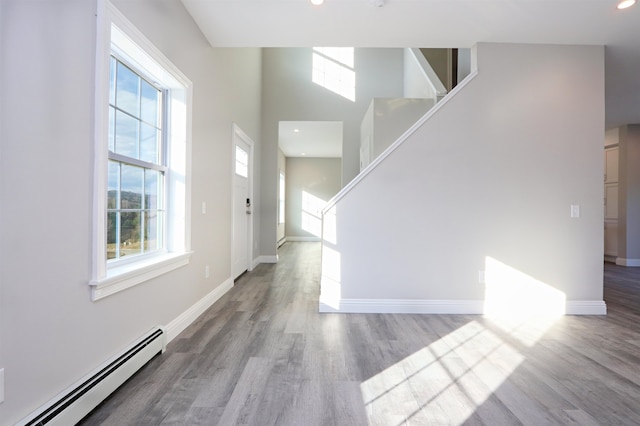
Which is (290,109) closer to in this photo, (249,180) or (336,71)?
(336,71)

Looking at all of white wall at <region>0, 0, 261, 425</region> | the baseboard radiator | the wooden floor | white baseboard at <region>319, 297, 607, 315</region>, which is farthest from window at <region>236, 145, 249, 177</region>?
the baseboard radiator

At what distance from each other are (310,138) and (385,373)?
248 inches

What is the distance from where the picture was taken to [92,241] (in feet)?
5.42

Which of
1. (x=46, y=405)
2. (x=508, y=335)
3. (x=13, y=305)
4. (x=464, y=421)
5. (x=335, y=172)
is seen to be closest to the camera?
(x=13, y=305)

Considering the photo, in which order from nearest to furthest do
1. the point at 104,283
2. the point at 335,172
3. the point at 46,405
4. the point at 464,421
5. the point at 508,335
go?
the point at 46,405
the point at 464,421
the point at 104,283
the point at 508,335
the point at 335,172

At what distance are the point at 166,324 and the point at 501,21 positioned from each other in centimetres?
353

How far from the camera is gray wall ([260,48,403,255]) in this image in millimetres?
6160

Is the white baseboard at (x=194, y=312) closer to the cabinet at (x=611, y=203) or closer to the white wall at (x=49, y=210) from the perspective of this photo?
the white wall at (x=49, y=210)

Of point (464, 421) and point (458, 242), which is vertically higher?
point (458, 242)

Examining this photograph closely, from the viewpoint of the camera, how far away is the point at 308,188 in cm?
1065

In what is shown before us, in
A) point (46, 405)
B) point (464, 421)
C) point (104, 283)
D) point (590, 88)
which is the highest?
point (590, 88)

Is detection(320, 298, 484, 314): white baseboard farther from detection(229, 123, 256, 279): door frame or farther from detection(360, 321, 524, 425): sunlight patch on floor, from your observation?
detection(229, 123, 256, 279): door frame

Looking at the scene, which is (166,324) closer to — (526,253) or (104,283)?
(104,283)

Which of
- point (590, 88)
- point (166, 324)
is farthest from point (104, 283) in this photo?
point (590, 88)
